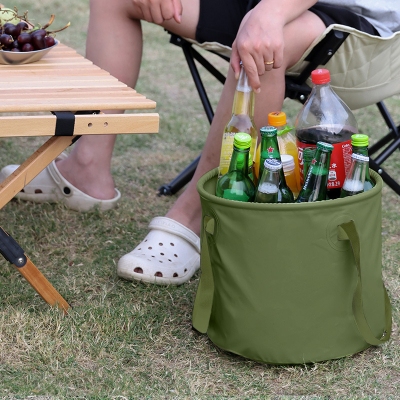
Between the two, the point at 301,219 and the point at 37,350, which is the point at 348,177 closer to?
the point at 301,219

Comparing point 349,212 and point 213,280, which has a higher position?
point 349,212

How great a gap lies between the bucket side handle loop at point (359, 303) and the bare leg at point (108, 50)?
0.99 meters

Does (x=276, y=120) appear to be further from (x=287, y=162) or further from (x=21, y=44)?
(x=21, y=44)

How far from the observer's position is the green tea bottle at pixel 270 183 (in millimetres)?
1699

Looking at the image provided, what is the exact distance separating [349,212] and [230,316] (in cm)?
39

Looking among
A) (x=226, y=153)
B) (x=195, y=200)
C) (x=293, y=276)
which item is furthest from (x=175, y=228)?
(x=293, y=276)

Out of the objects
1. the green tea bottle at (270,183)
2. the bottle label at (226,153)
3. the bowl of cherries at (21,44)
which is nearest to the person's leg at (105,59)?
the bowl of cherries at (21,44)

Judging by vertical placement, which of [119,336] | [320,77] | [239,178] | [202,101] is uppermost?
[320,77]

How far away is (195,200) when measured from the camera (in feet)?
7.35

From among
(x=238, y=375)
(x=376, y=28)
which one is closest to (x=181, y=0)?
(x=376, y=28)

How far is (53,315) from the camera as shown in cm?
194

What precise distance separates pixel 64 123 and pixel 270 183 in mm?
501

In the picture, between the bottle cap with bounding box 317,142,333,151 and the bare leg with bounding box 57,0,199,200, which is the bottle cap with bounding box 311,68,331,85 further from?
the bare leg with bounding box 57,0,199,200

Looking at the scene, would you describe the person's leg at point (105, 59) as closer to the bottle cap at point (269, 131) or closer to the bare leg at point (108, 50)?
the bare leg at point (108, 50)
